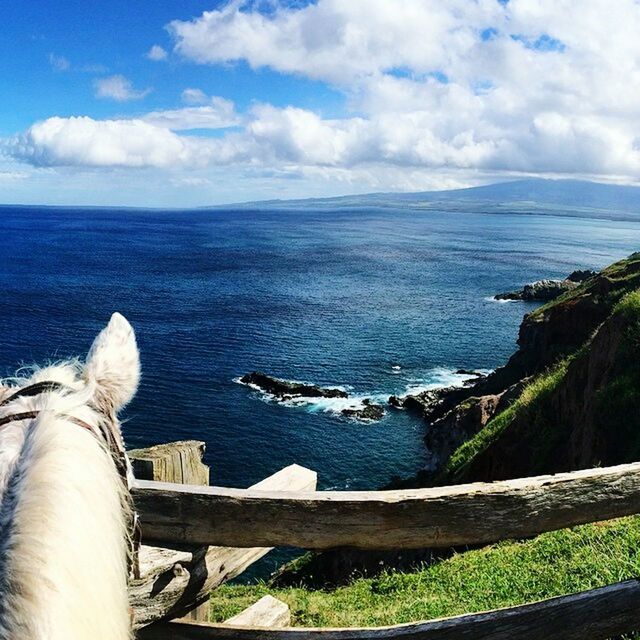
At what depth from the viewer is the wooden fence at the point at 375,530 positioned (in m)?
3.81

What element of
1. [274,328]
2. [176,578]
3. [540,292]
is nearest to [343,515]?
[176,578]

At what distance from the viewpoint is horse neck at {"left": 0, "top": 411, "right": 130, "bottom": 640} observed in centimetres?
165

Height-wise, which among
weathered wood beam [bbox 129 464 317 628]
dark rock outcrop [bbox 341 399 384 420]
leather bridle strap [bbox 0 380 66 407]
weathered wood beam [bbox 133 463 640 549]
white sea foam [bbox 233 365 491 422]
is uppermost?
leather bridle strap [bbox 0 380 66 407]

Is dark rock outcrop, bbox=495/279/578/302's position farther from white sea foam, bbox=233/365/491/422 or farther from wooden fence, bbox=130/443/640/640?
wooden fence, bbox=130/443/640/640

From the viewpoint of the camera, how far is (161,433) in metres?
38.2

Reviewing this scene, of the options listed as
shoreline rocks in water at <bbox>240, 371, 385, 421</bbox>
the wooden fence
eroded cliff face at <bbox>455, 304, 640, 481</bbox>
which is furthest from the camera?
shoreline rocks in water at <bbox>240, 371, 385, 421</bbox>

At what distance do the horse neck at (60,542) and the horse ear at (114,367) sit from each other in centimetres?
37

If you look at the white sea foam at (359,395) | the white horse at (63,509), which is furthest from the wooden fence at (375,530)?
the white sea foam at (359,395)

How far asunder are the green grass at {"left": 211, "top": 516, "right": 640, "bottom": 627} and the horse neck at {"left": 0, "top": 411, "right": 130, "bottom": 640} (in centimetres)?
505

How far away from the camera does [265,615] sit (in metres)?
5.03

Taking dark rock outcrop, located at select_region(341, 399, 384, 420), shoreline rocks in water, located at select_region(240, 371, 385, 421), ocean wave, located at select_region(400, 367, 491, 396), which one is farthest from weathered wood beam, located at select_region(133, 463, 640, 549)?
ocean wave, located at select_region(400, 367, 491, 396)

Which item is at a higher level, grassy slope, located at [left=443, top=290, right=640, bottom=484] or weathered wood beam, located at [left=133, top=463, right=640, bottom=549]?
weathered wood beam, located at [left=133, top=463, right=640, bottom=549]

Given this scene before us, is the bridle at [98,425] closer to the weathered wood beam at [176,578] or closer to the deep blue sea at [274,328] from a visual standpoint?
the weathered wood beam at [176,578]

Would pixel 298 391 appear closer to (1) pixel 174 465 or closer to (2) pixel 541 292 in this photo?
(1) pixel 174 465
